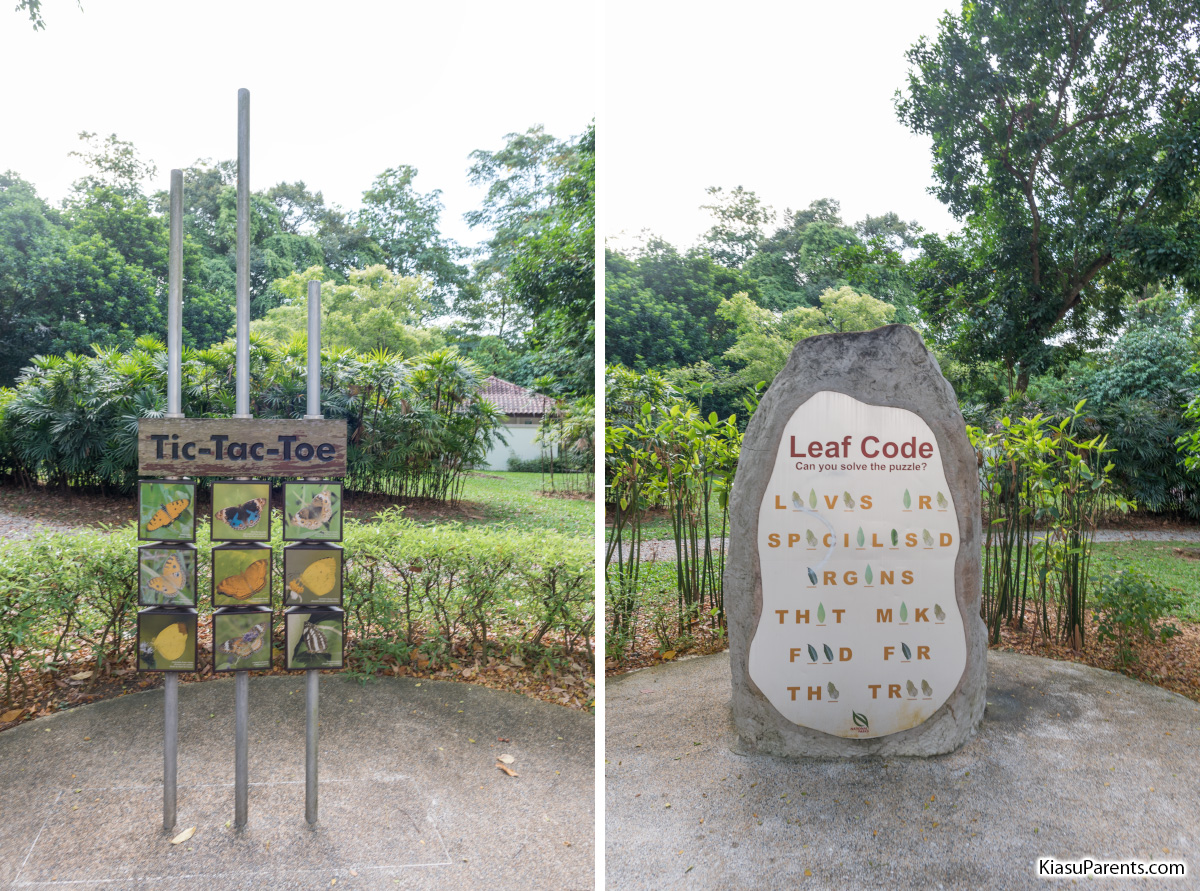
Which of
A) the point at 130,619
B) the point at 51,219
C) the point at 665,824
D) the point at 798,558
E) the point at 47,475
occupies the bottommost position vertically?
the point at 665,824

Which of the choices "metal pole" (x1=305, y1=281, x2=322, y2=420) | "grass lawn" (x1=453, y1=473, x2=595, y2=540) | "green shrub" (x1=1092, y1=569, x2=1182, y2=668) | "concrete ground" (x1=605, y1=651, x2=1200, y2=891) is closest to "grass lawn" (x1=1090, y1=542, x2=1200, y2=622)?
"green shrub" (x1=1092, y1=569, x2=1182, y2=668)

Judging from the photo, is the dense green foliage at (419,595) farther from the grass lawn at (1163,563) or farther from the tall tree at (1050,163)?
the tall tree at (1050,163)

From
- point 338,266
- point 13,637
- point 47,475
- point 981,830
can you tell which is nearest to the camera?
point 981,830

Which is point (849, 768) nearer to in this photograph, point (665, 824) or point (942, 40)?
point (665, 824)

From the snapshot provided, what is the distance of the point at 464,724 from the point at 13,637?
5.66 feet

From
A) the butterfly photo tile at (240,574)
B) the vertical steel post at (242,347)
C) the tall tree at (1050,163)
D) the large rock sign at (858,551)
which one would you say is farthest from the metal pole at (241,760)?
the tall tree at (1050,163)

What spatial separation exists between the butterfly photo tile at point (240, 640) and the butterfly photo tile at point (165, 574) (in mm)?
131

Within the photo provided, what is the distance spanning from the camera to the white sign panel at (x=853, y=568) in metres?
2.35

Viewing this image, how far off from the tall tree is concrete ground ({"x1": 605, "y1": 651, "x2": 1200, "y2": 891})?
279 centimetres

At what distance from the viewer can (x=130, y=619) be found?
281 centimetres

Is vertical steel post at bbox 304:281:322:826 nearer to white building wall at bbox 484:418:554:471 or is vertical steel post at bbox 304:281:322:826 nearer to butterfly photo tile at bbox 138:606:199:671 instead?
butterfly photo tile at bbox 138:606:199:671

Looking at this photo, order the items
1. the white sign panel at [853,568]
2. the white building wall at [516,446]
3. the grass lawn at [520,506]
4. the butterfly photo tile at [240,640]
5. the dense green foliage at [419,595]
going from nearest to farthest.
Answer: the butterfly photo tile at [240,640] < the white sign panel at [853,568] < the dense green foliage at [419,595] < the grass lawn at [520,506] < the white building wall at [516,446]

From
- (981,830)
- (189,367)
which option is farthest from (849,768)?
(189,367)

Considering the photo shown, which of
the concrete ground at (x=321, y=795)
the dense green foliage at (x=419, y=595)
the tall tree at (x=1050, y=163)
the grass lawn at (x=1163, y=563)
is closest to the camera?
the concrete ground at (x=321, y=795)
